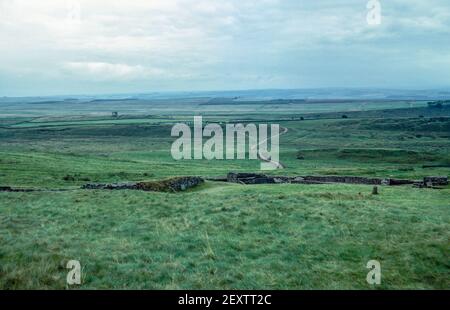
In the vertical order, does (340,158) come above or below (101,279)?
below

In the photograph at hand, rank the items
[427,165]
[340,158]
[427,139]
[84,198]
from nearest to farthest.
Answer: [84,198] → [427,165] → [340,158] → [427,139]

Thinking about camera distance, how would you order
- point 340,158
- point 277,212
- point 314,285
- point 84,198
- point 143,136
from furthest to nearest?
point 143,136 → point 340,158 → point 84,198 → point 277,212 → point 314,285

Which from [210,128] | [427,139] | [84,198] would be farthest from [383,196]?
[210,128]

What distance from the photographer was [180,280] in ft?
35.1

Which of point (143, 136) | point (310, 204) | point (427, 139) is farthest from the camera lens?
point (143, 136)

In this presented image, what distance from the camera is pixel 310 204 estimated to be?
2059 centimetres

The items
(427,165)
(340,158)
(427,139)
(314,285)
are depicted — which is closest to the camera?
(314,285)

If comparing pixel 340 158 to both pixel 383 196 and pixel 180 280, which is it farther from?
pixel 180 280
